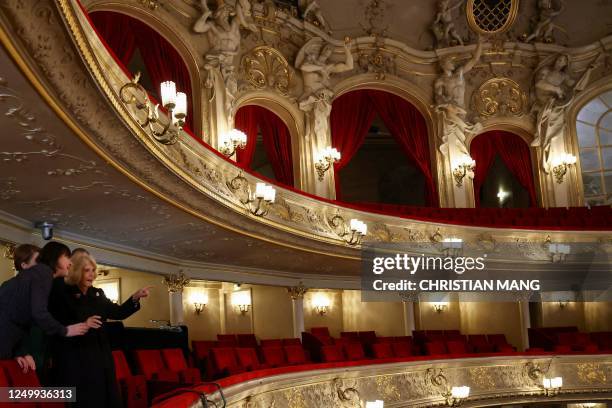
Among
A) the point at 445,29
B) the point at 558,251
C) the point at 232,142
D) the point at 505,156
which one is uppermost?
the point at 445,29

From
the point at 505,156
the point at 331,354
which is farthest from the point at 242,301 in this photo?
the point at 505,156

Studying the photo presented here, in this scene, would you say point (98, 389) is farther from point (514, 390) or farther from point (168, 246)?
point (514, 390)

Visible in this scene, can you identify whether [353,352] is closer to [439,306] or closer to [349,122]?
[439,306]

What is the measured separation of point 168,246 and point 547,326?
28.6 ft

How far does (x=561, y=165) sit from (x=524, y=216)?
180 cm

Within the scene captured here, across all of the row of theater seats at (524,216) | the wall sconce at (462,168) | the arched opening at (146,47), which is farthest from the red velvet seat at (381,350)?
the wall sconce at (462,168)

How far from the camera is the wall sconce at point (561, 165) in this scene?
568 inches

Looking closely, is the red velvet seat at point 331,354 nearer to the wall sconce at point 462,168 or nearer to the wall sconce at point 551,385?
the wall sconce at point 551,385

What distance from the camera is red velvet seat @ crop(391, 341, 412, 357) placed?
10000 mm

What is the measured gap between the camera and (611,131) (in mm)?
15156

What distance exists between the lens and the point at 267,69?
12.2 m

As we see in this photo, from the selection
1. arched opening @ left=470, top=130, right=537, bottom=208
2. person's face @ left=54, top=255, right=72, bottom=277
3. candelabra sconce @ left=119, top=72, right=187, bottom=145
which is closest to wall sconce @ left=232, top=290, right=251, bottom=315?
arched opening @ left=470, top=130, right=537, bottom=208

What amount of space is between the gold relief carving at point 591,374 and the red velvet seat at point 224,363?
21.4ft

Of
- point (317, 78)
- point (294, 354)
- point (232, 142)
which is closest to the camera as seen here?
point (294, 354)
